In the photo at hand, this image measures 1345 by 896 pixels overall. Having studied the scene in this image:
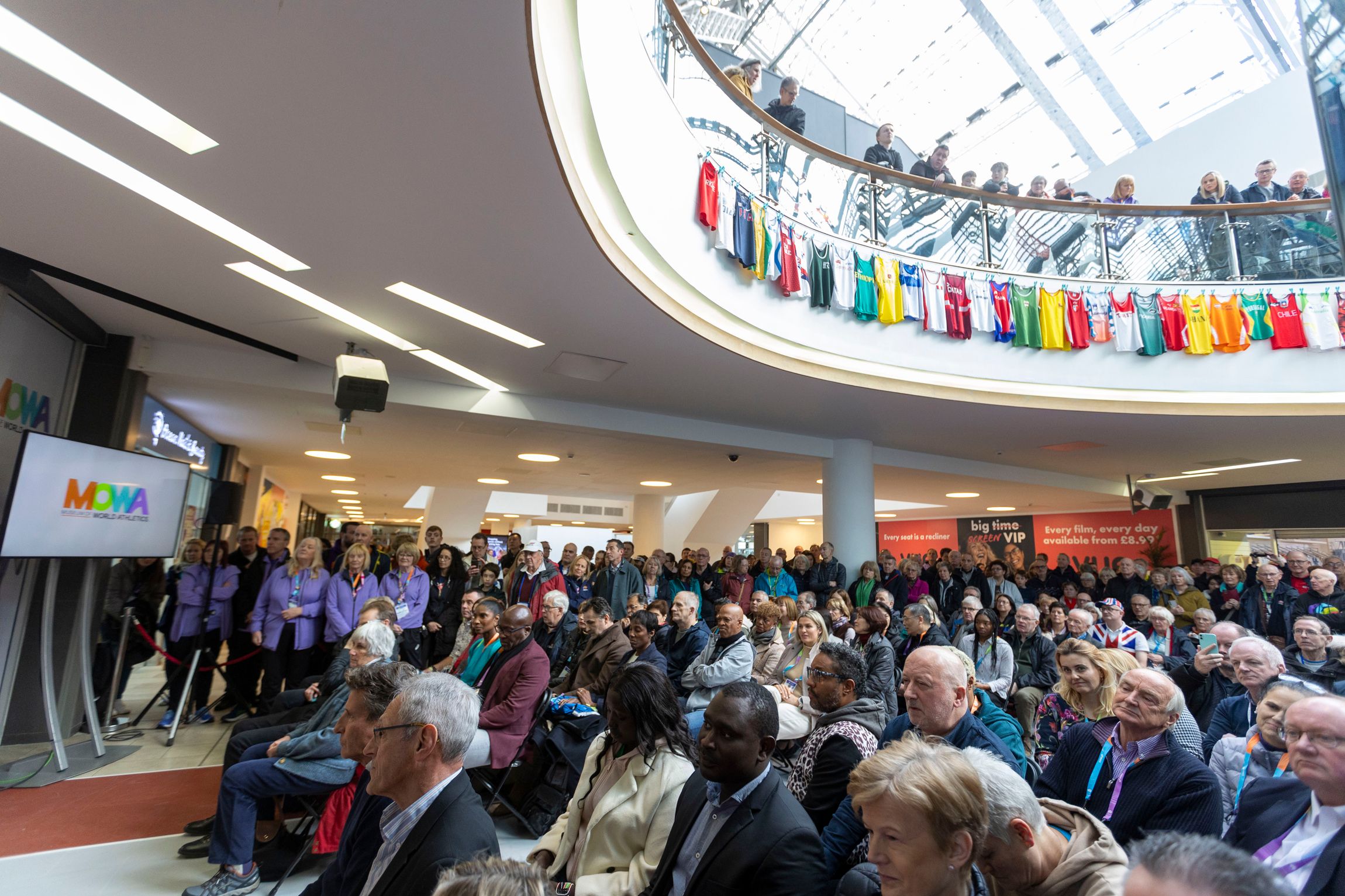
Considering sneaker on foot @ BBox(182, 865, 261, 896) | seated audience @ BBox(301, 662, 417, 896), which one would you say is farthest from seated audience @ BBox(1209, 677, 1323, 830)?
sneaker on foot @ BBox(182, 865, 261, 896)

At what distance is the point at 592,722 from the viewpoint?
3.82 m

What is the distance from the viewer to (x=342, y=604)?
19.4 ft

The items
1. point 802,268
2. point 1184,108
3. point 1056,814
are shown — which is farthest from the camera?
point 1184,108

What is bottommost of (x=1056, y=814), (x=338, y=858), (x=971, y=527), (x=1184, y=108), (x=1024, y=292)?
(x=338, y=858)

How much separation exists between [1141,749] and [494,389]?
6.15m

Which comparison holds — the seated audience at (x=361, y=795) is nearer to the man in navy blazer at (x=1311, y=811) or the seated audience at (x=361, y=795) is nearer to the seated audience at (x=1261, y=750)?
the man in navy blazer at (x=1311, y=811)

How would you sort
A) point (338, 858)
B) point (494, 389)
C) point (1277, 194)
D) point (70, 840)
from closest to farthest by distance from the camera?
point (338, 858)
point (70, 840)
point (494, 389)
point (1277, 194)

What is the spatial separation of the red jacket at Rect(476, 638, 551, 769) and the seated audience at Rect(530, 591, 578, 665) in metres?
1.18

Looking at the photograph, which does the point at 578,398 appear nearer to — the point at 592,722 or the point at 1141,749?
the point at 592,722

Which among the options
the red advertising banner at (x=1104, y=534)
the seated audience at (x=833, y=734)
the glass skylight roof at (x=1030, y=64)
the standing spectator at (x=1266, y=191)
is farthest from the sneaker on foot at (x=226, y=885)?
the red advertising banner at (x=1104, y=534)

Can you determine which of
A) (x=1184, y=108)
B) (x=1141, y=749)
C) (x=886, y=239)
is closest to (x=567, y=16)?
(x=1141, y=749)

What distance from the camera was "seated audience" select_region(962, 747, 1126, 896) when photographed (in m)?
1.45

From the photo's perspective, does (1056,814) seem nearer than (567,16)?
Yes

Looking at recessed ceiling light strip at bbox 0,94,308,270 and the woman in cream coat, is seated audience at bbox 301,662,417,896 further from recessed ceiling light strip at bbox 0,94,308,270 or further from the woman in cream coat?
recessed ceiling light strip at bbox 0,94,308,270
